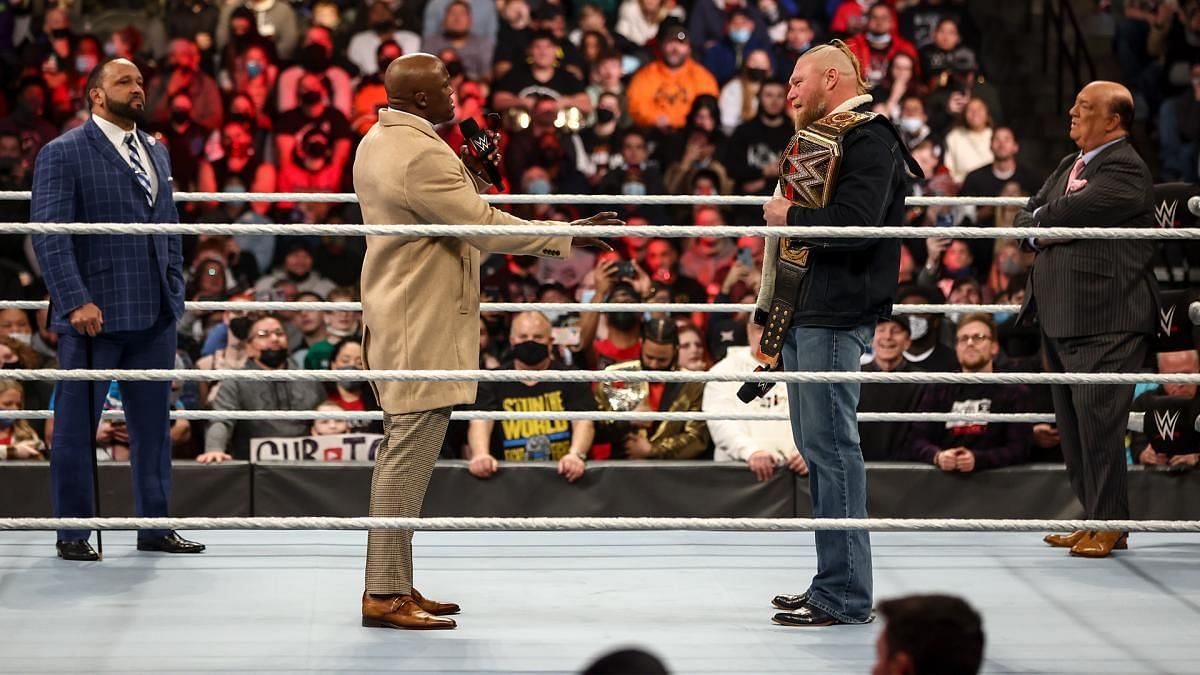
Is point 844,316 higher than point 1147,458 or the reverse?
higher

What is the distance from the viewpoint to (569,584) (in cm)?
356

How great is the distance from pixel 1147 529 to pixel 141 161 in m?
2.69

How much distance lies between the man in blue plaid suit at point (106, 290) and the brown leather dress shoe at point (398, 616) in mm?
986

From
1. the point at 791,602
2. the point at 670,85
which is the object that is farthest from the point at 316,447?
the point at 670,85

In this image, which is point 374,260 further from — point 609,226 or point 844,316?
point 844,316

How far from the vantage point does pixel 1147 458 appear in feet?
15.0

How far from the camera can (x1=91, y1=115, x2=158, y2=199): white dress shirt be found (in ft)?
12.7

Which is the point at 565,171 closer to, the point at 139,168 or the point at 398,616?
the point at 139,168

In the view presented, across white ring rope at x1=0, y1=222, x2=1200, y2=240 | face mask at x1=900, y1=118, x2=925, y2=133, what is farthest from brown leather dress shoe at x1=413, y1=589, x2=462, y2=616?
face mask at x1=900, y1=118, x2=925, y2=133

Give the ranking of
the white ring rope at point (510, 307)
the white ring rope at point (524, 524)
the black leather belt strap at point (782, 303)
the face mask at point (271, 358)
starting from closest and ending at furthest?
Result: the white ring rope at point (524, 524) → the black leather belt strap at point (782, 303) → the white ring rope at point (510, 307) → the face mask at point (271, 358)

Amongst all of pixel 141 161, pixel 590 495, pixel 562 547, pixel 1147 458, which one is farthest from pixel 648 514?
pixel 141 161

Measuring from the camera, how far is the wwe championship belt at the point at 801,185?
315cm

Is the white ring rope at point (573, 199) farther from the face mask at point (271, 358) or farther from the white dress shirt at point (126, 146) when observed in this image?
the face mask at point (271, 358)

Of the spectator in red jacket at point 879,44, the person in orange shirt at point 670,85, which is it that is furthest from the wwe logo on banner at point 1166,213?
the spectator in red jacket at point 879,44
